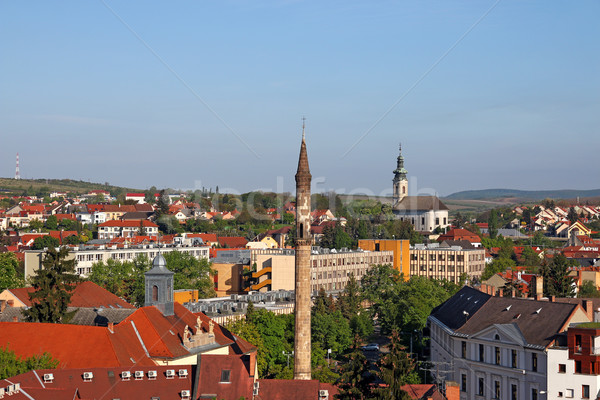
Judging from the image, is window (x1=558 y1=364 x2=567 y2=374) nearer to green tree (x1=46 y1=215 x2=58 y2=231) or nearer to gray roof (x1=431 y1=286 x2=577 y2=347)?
gray roof (x1=431 y1=286 x2=577 y2=347)

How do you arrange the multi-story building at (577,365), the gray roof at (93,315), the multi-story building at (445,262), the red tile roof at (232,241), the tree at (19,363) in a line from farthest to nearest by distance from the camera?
the red tile roof at (232,241)
the multi-story building at (445,262)
the gray roof at (93,315)
the multi-story building at (577,365)
the tree at (19,363)

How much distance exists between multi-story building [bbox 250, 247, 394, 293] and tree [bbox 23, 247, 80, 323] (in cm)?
4631

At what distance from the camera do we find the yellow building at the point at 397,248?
143875 mm

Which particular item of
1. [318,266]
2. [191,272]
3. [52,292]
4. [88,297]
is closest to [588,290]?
[318,266]

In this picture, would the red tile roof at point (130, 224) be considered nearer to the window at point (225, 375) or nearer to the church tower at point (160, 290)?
the church tower at point (160, 290)

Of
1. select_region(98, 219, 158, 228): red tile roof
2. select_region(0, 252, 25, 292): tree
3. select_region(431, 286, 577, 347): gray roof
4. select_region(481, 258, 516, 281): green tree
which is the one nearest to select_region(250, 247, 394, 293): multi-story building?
select_region(481, 258, 516, 281): green tree

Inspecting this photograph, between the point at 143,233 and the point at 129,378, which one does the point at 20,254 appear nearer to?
the point at 143,233

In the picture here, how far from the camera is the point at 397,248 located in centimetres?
14375

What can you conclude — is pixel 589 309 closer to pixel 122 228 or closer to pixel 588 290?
pixel 588 290

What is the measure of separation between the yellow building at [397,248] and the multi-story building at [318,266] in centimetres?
100

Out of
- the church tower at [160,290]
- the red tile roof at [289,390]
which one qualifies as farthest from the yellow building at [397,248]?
the red tile roof at [289,390]

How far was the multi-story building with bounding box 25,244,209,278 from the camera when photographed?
11188 centimetres

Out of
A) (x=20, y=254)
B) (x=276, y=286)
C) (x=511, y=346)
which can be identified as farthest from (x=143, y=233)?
(x=511, y=346)

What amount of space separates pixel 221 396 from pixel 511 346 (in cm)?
2210
